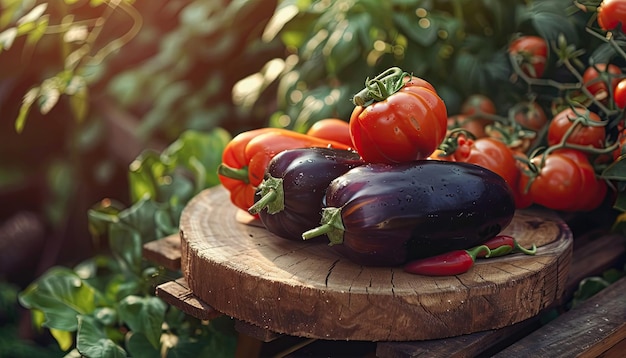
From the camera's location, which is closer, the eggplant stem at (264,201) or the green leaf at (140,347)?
the eggplant stem at (264,201)

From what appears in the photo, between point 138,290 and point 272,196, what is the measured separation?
A: 2.43 feet

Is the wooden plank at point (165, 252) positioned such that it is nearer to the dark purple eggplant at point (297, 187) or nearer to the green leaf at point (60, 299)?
the green leaf at point (60, 299)

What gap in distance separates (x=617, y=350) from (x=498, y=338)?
0.25 m

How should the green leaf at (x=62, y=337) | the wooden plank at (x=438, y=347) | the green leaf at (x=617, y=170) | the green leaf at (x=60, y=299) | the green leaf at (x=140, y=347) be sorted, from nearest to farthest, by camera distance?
the wooden plank at (x=438, y=347) → the green leaf at (x=617, y=170) → the green leaf at (x=140, y=347) → the green leaf at (x=60, y=299) → the green leaf at (x=62, y=337)

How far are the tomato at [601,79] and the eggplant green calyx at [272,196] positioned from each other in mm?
849

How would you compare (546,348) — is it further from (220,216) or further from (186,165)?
(186,165)

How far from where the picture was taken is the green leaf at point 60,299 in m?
1.96

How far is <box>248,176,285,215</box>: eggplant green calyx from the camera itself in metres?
1.54

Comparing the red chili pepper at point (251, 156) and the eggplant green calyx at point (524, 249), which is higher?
the red chili pepper at point (251, 156)

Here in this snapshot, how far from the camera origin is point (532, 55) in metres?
2.14

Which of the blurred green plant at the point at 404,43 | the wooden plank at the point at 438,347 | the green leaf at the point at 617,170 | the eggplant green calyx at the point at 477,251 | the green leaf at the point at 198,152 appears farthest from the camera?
the green leaf at the point at 198,152

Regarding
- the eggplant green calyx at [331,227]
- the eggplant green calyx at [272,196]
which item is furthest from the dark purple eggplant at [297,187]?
the eggplant green calyx at [331,227]

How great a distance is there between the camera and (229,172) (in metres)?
1.79

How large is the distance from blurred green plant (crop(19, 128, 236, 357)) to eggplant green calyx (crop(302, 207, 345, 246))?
1.68ft
